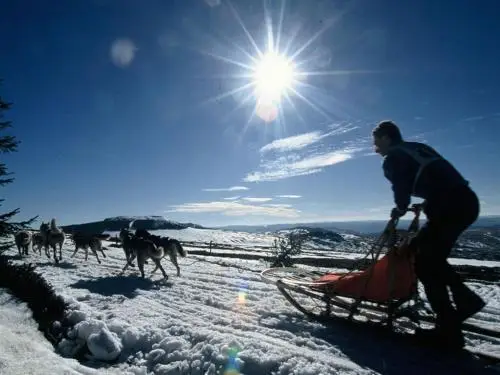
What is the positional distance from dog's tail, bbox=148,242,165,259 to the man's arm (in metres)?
7.76

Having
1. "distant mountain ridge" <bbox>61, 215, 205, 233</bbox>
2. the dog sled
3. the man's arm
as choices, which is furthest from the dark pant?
"distant mountain ridge" <bbox>61, 215, 205, 233</bbox>

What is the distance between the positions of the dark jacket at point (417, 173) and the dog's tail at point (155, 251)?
7714 millimetres

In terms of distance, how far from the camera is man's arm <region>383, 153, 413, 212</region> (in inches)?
144

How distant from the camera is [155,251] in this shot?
33.2 ft

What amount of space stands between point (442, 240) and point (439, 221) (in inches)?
7.4

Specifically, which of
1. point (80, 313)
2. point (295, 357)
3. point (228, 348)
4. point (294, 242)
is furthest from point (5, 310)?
point (294, 242)

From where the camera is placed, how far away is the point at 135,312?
17.2ft

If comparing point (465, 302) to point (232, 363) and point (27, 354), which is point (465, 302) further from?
point (27, 354)

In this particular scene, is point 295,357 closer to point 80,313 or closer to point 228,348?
point 228,348

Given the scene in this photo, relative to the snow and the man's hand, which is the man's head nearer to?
the man's hand

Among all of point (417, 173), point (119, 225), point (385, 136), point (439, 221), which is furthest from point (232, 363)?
point (119, 225)

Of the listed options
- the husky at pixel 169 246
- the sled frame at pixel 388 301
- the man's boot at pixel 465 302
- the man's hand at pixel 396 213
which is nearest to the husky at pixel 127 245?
the husky at pixel 169 246

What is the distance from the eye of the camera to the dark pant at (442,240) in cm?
340

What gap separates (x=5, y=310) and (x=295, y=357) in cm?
380
